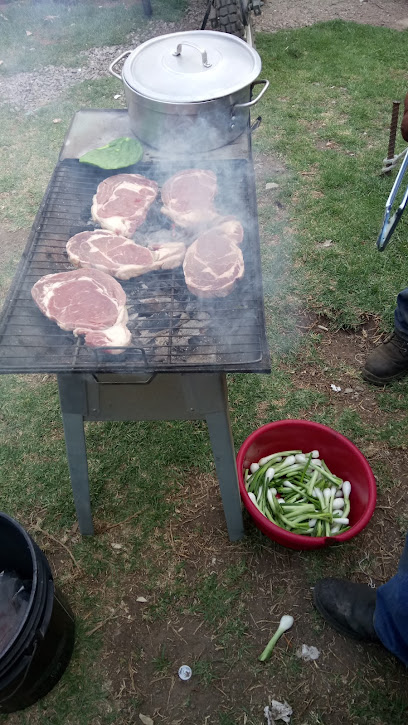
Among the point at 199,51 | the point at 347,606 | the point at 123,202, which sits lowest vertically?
the point at 347,606

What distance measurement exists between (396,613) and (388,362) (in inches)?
80.5

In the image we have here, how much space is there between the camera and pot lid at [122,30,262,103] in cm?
281

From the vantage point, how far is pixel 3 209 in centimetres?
542

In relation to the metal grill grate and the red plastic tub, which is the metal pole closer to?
the metal grill grate

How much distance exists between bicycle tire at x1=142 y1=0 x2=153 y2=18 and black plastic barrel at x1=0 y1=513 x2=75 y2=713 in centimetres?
890

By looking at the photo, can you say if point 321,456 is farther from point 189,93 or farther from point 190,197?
point 189,93

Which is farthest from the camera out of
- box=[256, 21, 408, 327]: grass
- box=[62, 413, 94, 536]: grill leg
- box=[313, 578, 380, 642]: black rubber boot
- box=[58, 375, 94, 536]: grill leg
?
box=[256, 21, 408, 327]: grass

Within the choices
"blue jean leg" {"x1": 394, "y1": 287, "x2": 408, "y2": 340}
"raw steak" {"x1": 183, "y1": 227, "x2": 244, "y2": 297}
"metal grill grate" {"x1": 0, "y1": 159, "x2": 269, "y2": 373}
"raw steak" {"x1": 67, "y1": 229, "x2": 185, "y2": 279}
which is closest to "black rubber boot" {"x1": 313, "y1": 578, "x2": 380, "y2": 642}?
"metal grill grate" {"x1": 0, "y1": 159, "x2": 269, "y2": 373}

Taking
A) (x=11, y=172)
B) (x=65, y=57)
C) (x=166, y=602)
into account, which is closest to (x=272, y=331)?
(x=166, y=602)

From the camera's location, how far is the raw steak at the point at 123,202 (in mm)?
2750

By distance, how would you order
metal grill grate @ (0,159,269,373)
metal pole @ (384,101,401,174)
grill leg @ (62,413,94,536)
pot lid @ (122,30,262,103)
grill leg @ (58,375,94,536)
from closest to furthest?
metal grill grate @ (0,159,269,373), grill leg @ (58,375,94,536), grill leg @ (62,413,94,536), pot lid @ (122,30,262,103), metal pole @ (384,101,401,174)

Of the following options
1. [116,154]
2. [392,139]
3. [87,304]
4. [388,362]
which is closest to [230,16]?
[392,139]

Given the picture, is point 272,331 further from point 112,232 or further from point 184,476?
point 112,232

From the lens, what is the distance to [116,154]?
9.80ft
